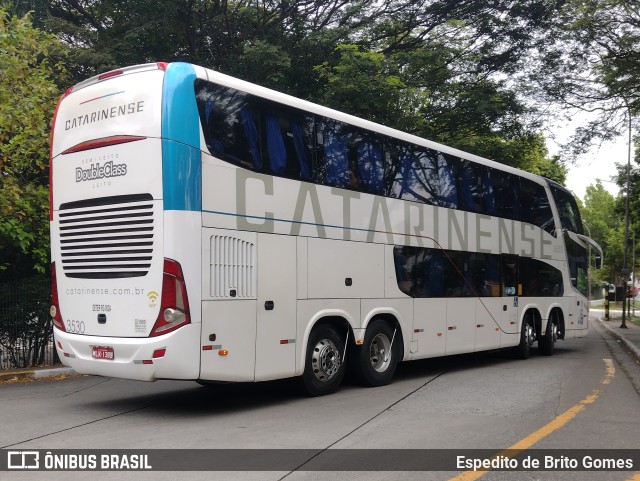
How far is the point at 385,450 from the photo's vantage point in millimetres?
6785

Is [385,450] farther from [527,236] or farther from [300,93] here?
[300,93]

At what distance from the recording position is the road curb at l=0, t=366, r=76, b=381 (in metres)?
11.9

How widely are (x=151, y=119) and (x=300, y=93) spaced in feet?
41.8

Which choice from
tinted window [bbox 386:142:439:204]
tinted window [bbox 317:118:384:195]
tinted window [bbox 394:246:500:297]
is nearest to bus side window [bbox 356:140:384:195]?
tinted window [bbox 317:118:384:195]

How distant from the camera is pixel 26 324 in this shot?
13000 millimetres

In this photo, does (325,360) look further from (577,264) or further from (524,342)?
(577,264)

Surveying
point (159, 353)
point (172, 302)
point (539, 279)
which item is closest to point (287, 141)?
point (172, 302)

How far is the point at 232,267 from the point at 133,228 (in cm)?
128

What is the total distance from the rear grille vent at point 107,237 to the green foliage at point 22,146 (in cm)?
349

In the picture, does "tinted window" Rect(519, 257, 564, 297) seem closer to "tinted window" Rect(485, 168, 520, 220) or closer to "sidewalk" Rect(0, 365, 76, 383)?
"tinted window" Rect(485, 168, 520, 220)

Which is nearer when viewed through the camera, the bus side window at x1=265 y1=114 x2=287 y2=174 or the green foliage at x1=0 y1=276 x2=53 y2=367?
the bus side window at x1=265 y1=114 x2=287 y2=174

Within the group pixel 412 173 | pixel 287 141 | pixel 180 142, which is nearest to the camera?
pixel 180 142

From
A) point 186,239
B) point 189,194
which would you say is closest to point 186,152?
point 189,194

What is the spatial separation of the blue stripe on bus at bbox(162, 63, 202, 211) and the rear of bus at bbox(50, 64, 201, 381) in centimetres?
1
